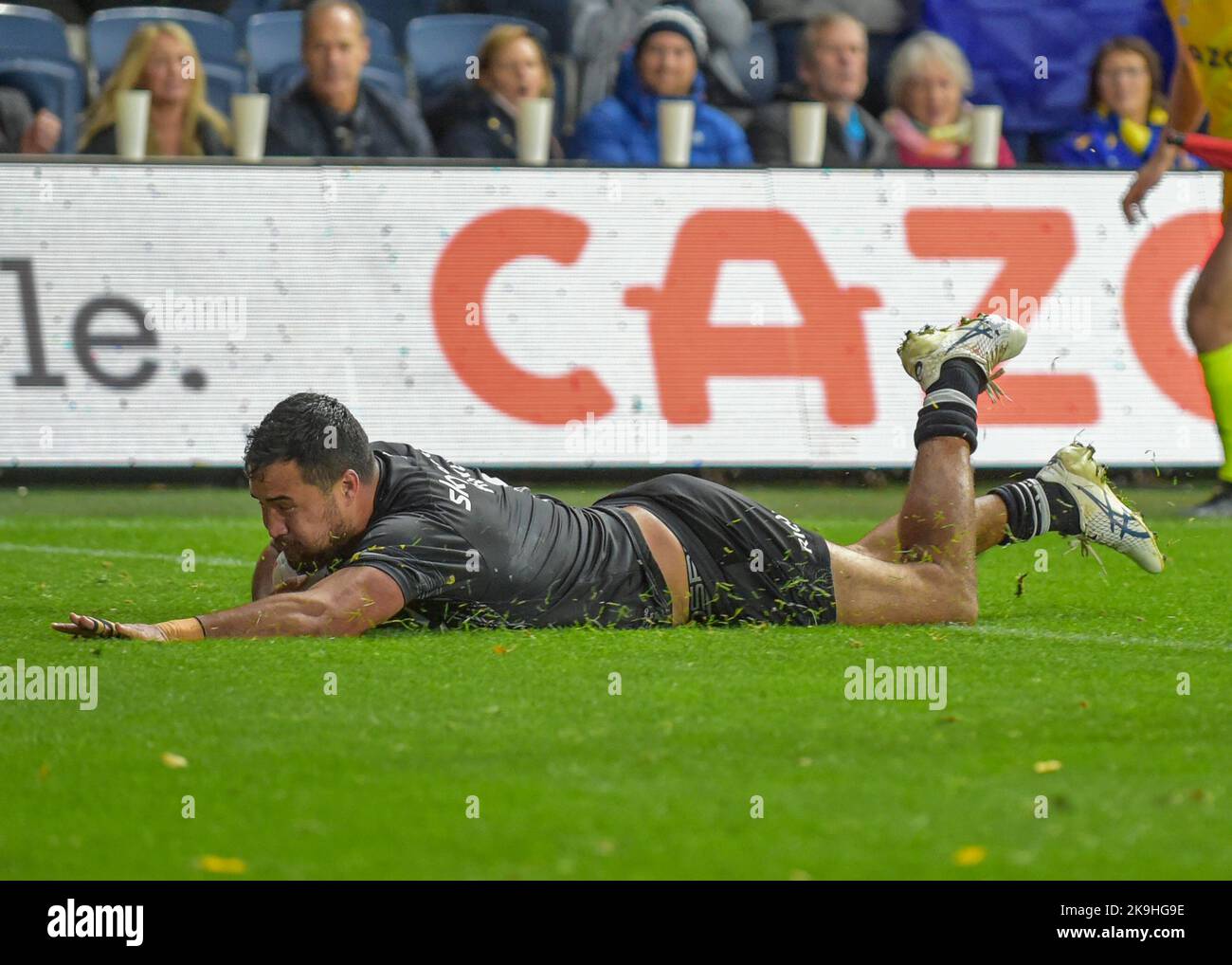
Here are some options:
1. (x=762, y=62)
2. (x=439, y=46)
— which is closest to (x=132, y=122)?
(x=439, y=46)

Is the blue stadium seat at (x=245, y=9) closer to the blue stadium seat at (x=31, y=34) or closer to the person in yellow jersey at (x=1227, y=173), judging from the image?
the blue stadium seat at (x=31, y=34)

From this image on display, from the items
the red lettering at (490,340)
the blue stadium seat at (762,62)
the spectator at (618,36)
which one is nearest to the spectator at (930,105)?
the blue stadium seat at (762,62)

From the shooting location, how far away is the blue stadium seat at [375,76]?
1261 cm

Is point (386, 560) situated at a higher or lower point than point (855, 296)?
lower

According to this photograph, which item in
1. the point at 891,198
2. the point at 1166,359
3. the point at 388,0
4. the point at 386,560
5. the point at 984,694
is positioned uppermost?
the point at 388,0

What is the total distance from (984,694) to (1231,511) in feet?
16.8

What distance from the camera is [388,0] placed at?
14.2 m

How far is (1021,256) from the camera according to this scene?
11023 mm

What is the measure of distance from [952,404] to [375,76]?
689 centimetres

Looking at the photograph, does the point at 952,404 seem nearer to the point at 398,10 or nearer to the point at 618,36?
the point at 618,36

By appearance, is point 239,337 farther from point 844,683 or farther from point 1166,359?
point 844,683

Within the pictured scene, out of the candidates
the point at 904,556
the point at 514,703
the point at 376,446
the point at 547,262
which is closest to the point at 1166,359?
the point at 547,262

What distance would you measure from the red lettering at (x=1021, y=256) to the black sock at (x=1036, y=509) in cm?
392

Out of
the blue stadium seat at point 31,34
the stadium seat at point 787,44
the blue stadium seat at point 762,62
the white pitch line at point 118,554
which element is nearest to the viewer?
the white pitch line at point 118,554
